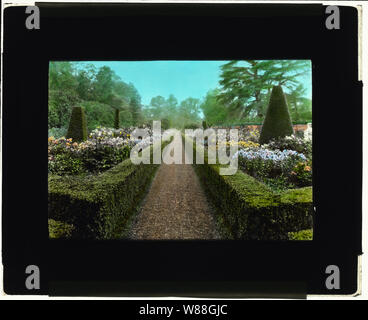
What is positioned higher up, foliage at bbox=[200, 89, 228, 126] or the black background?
foliage at bbox=[200, 89, 228, 126]

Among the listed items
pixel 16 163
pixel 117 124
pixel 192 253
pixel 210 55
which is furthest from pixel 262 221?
pixel 117 124

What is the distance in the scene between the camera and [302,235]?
2.46 meters

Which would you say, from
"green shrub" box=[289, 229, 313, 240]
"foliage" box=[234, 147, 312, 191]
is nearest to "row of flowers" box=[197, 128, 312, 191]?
"foliage" box=[234, 147, 312, 191]

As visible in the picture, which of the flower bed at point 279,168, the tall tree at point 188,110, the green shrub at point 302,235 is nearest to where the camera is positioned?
the green shrub at point 302,235

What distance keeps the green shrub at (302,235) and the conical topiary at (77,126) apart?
6.05 metres

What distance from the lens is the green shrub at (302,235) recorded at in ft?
8.00

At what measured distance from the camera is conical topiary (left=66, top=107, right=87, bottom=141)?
21.8ft

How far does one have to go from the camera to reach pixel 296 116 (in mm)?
8070

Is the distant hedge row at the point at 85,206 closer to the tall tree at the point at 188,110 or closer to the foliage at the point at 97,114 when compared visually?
the foliage at the point at 97,114

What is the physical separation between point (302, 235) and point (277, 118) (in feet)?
14.0

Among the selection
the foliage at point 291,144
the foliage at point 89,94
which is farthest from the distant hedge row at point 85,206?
the foliage at point 291,144

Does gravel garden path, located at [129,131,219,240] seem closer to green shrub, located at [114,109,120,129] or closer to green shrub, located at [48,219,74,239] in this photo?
green shrub, located at [48,219,74,239]

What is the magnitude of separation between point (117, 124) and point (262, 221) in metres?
7.94

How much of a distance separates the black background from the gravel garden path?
0.92m
